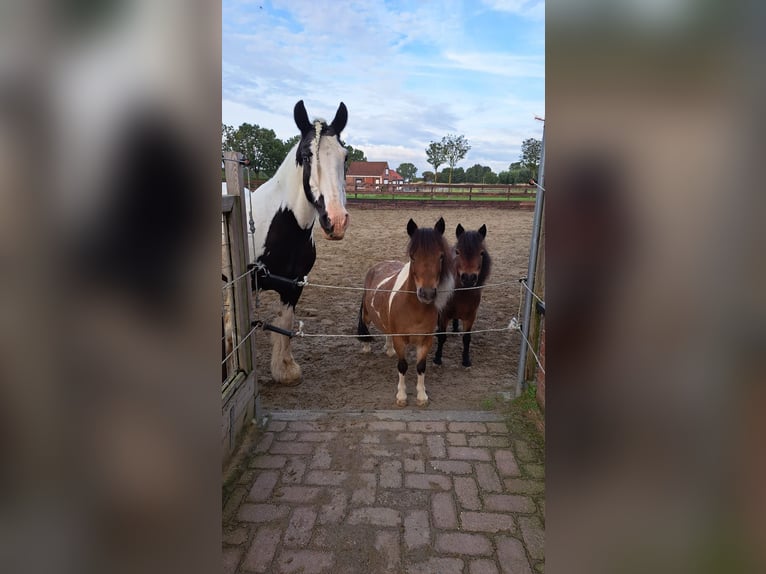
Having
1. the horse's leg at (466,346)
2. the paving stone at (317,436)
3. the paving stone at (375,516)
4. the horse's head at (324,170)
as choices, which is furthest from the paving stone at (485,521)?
the horse's leg at (466,346)

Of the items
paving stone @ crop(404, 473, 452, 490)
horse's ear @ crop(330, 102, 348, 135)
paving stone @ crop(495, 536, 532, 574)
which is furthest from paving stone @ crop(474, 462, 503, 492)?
horse's ear @ crop(330, 102, 348, 135)

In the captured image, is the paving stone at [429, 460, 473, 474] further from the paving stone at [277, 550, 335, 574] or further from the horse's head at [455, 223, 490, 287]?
the horse's head at [455, 223, 490, 287]

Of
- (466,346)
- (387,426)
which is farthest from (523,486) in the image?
(466,346)

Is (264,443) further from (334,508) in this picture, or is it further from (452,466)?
(452,466)

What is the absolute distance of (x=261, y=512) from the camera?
2.26 metres

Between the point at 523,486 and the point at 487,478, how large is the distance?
0.70 feet

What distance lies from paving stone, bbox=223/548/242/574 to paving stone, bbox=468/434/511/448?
1618 millimetres

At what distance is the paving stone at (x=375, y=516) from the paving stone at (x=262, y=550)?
1.29ft
